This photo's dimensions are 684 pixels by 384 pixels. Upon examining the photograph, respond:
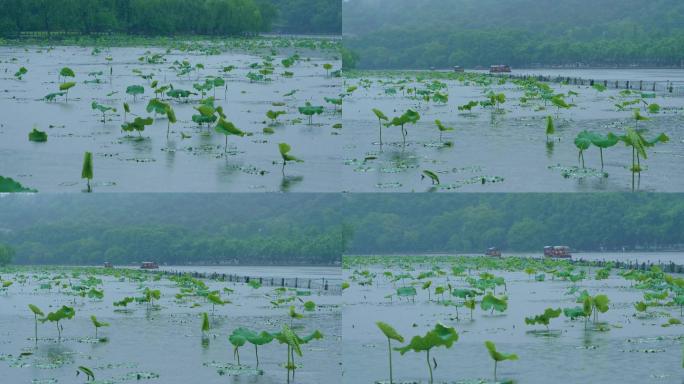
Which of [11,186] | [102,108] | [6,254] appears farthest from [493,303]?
[6,254]

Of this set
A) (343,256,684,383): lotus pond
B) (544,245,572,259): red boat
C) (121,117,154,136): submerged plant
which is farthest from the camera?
(544,245,572,259): red boat

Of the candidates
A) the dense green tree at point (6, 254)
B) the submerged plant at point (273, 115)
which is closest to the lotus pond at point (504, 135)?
the submerged plant at point (273, 115)

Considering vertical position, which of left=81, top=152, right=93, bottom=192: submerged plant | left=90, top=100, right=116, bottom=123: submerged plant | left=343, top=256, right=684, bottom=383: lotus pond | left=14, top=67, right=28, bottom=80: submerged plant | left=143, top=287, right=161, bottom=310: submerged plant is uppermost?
left=14, top=67, right=28, bottom=80: submerged plant

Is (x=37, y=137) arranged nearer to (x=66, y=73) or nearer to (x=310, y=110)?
(x=310, y=110)

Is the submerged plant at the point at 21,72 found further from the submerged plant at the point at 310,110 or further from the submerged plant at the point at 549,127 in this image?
the submerged plant at the point at 549,127

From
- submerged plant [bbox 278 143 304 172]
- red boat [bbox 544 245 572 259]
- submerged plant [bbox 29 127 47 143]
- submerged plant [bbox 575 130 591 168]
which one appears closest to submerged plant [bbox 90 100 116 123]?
submerged plant [bbox 29 127 47 143]

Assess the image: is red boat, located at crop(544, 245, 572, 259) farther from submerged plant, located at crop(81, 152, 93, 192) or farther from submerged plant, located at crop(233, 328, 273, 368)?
submerged plant, located at crop(81, 152, 93, 192)

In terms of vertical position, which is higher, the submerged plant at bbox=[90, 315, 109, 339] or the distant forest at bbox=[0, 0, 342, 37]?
the distant forest at bbox=[0, 0, 342, 37]
